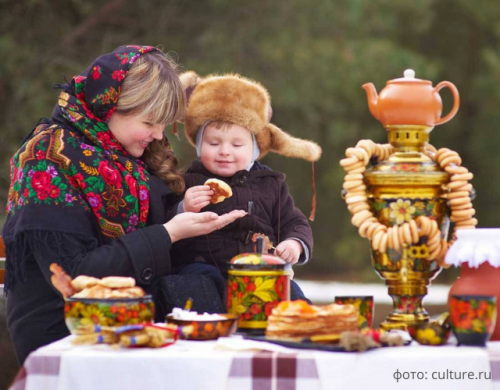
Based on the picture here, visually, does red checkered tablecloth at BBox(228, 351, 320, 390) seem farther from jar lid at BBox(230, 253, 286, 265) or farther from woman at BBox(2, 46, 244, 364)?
woman at BBox(2, 46, 244, 364)

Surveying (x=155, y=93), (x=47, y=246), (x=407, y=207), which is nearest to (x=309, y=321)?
(x=407, y=207)

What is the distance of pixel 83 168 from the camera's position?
216 cm

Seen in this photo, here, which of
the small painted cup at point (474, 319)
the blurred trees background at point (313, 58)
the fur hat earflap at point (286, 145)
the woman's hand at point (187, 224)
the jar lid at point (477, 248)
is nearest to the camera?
the small painted cup at point (474, 319)

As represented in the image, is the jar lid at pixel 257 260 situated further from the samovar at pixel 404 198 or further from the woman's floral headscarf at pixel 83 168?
the woman's floral headscarf at pixel 83 168

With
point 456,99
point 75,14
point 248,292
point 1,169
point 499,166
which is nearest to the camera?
point 248,292

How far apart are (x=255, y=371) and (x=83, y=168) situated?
0.87 metres

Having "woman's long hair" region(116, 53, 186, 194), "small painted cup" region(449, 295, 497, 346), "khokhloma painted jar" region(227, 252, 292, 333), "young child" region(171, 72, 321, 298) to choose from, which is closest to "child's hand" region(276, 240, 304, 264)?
"young child" region(171, 72, 321, 298)

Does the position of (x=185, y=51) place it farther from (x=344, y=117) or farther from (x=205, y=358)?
(x=205, y=358)

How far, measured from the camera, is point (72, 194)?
2.12 metres

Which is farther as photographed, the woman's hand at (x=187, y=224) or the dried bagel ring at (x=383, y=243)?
the woman's hand at (x=187, y=224)

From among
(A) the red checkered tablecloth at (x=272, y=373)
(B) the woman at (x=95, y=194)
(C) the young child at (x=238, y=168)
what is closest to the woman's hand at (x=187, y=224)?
(B) the woman at (x=95, y=194)

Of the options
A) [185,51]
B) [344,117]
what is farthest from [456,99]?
[344,117]

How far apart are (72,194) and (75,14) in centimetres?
642

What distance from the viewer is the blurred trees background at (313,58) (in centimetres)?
755
